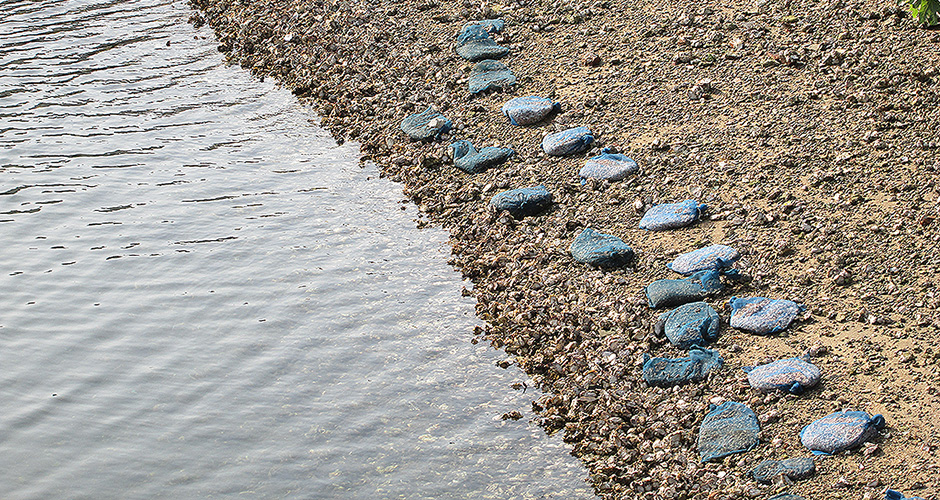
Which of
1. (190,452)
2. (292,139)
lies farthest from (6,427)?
(292,139)

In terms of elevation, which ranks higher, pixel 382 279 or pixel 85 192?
pixel 85 192

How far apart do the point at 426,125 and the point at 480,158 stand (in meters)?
0.85

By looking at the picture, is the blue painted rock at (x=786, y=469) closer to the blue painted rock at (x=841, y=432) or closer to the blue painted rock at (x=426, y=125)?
the blue painted rock at (x=841, y=432)

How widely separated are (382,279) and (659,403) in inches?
84.6

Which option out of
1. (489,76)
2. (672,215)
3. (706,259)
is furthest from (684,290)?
(489,76)

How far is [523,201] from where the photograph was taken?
6.08 m

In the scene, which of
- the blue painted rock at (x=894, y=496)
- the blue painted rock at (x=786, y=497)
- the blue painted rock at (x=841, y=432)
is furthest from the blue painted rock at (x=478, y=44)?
the blue painted rock at (x=894, y=496)

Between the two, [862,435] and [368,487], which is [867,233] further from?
[368,487]

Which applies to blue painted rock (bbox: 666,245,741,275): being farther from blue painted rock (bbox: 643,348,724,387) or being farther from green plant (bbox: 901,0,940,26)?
green plant (bbox: 901,0,940,26)

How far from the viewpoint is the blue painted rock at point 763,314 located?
461 centimetres

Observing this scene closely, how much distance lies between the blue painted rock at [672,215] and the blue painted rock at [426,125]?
225 cm

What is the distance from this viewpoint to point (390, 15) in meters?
9.19

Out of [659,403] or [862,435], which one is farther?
[659,403]

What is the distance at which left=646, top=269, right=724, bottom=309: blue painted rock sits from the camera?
4.93m
